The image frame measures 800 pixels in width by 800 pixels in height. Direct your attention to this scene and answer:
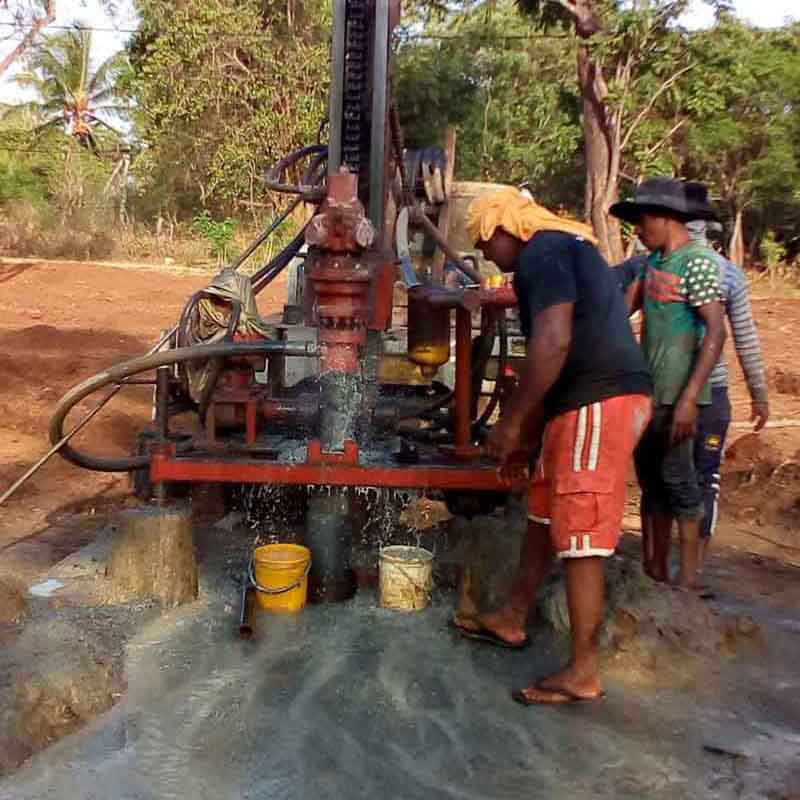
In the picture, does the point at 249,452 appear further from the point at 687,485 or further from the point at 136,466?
the point at 687,485

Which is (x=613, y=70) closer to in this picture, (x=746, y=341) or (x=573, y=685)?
(x=746, y=341)

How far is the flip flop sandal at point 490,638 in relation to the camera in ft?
12.6

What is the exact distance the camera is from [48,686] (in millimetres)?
3258

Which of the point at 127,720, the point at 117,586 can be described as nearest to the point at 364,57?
the point at 117,586

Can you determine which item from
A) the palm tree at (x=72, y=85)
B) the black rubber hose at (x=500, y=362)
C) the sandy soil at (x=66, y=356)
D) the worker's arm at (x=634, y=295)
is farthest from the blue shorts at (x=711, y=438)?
the palm tree at (x=72, y=85)

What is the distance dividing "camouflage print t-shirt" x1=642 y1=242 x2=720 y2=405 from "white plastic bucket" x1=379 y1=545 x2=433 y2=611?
3.91 feet

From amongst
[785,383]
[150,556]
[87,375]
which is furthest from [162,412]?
[785,383]

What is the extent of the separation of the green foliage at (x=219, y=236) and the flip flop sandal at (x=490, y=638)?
2033 centimetres

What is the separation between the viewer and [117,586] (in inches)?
167

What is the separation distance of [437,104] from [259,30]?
4.58 m

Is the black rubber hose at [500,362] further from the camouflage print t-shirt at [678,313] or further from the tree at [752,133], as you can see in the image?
the tree at [752,133]

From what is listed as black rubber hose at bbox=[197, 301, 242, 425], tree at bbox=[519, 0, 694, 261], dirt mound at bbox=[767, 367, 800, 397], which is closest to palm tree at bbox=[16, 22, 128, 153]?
tree at bbox=[519, 0, 694, 261]

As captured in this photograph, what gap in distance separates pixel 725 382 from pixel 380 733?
216 cm

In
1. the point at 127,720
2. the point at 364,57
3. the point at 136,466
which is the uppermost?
the point at 364,57
